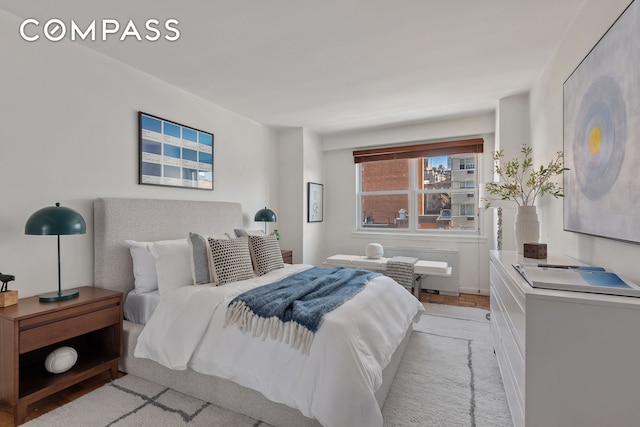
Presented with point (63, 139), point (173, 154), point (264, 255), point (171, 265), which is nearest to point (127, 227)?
point (171, 265)

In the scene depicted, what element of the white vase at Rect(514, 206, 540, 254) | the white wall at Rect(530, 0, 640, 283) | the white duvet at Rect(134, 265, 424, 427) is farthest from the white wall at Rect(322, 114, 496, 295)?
the white duvet at Rect(134, 265, 424, 427)

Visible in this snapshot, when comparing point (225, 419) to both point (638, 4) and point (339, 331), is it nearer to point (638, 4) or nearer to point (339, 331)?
point (339, 331)

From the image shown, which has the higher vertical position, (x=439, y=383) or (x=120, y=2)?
(x=120, y=2)

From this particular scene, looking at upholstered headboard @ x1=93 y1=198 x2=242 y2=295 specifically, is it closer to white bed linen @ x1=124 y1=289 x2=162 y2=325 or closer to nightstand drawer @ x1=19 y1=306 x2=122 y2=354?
white bed linen @ x1=124 y1=289 x2=162 y2=325

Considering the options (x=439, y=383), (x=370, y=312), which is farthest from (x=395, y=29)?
(x=439, y=383)

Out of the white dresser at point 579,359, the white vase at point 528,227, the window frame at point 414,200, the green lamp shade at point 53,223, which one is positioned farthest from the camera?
the window frame at point 414,200

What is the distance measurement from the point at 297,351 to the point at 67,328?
155 cm

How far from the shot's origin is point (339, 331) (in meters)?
1.63

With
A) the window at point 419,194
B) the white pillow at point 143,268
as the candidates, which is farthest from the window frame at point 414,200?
the white pillow at point 143,268

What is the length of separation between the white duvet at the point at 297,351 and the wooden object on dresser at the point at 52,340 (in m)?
0.32

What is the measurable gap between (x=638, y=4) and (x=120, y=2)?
9.04ft

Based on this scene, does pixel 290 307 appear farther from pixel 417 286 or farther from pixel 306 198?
pixel 306 198

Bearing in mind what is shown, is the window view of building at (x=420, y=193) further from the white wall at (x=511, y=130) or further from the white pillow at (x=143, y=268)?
the white pillow at (x=143, y=268)

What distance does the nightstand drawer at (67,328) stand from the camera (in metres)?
1.78
